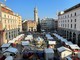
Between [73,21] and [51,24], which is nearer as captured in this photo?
[73,21]

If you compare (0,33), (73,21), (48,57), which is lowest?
(48,57)

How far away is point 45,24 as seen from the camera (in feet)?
320

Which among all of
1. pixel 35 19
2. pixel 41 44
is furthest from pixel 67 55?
pixel 35 19

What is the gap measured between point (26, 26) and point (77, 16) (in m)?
54.6

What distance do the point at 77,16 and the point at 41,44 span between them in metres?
12.6

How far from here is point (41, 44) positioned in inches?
1380

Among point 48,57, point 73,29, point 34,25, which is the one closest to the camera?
point 48,57

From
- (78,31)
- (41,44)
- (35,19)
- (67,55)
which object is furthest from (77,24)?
(35,19)

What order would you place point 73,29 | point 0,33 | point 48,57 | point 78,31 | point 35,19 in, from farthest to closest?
1. point 35,19
2. point 73,29
3. point 78,31
4. point 0,33
5. point 48,57

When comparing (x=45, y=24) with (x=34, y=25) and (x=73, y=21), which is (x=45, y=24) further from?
(x=73, y=21)

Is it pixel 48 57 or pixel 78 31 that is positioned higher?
pixel 78 31

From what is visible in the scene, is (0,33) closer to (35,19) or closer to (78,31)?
(78,31)

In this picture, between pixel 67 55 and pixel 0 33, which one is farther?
pixel 0 33

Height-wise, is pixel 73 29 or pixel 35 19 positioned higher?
pixel 35 19
